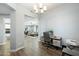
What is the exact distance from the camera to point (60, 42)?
5293 millimetres

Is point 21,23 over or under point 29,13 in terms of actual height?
under

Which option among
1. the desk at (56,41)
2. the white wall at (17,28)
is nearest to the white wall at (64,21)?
the desk at (56,41)

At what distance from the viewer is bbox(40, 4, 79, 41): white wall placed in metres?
4.68

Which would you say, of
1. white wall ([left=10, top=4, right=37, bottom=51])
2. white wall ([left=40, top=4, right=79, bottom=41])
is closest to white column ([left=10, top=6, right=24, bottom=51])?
white wall ([left=10, top=4, right=37, bottom=51])

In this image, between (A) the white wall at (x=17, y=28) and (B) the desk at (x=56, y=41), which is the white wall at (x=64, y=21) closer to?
(B) the desk at (x=56, y=41)

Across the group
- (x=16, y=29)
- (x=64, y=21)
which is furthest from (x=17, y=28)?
(x=64, y=21)

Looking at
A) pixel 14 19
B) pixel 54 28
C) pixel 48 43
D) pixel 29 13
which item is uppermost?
pixel 29 13

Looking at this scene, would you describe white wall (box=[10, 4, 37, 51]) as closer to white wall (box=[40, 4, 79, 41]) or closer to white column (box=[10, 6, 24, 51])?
white column (box=[10, 6, 24, 51])

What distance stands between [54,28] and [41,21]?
128 cm

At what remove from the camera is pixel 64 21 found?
17.3 feet

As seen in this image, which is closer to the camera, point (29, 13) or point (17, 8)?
point (17, 8)

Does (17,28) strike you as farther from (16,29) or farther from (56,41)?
(56,41)

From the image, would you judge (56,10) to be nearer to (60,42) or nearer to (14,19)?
(60,42)

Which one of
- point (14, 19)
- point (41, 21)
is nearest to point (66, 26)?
point (41, 21)
